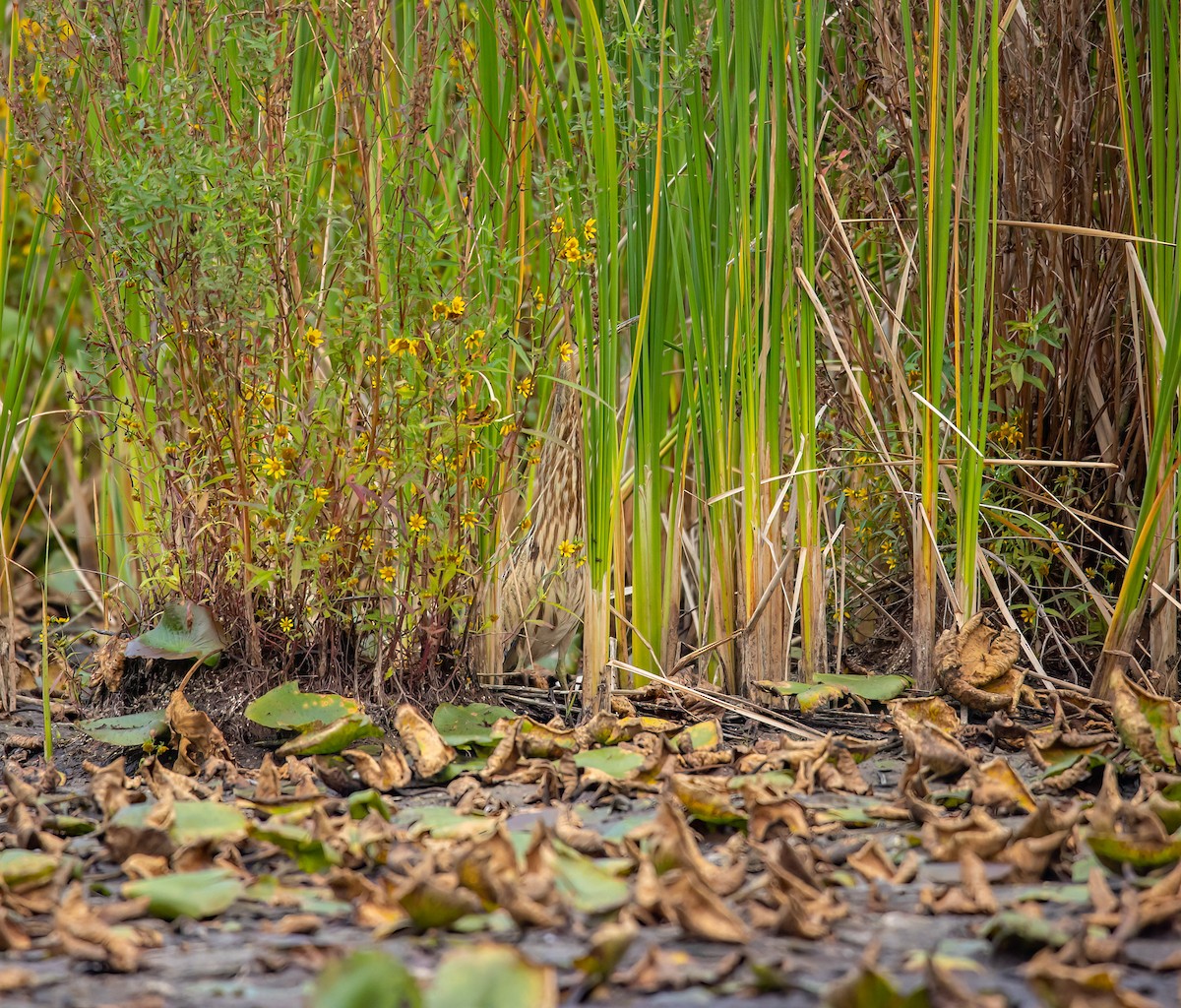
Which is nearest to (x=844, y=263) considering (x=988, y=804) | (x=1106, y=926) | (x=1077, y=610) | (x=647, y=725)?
(x=1077, y=610)

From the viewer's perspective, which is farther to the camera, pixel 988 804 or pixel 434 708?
pixel 434 708

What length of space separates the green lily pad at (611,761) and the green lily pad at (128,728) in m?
0.68

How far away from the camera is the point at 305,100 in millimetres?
2363

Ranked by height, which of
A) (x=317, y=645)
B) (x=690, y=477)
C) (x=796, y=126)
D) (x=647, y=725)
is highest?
(x=796, y=126)

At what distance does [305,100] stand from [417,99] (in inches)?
20.8

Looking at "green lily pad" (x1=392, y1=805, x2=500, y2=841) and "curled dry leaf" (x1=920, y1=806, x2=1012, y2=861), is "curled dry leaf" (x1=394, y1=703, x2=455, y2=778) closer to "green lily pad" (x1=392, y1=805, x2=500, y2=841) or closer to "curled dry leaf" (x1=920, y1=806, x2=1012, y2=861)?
"green lily pad" (x1=392, y1=805, x2=500, y2=841)

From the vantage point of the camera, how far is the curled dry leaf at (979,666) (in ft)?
6.60

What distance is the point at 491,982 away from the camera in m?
1.03

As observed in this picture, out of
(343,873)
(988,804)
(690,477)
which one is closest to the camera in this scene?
(343,873)

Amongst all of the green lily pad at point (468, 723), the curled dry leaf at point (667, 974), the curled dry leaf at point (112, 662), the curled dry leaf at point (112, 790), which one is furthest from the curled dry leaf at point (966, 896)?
the curled dry leaf at point (112, 662)

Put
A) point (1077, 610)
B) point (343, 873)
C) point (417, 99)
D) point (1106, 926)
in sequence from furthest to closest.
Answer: point (1077, 610) → point (417, 99) → point (343, 873) → point (1106, 926)

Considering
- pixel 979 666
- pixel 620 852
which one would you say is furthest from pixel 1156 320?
pixel 620 852

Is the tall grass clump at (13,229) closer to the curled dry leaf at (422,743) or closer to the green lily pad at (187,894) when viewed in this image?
the curled dry leaf at (422,743)

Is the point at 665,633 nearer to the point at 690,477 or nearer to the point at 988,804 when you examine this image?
the point at 690,477
